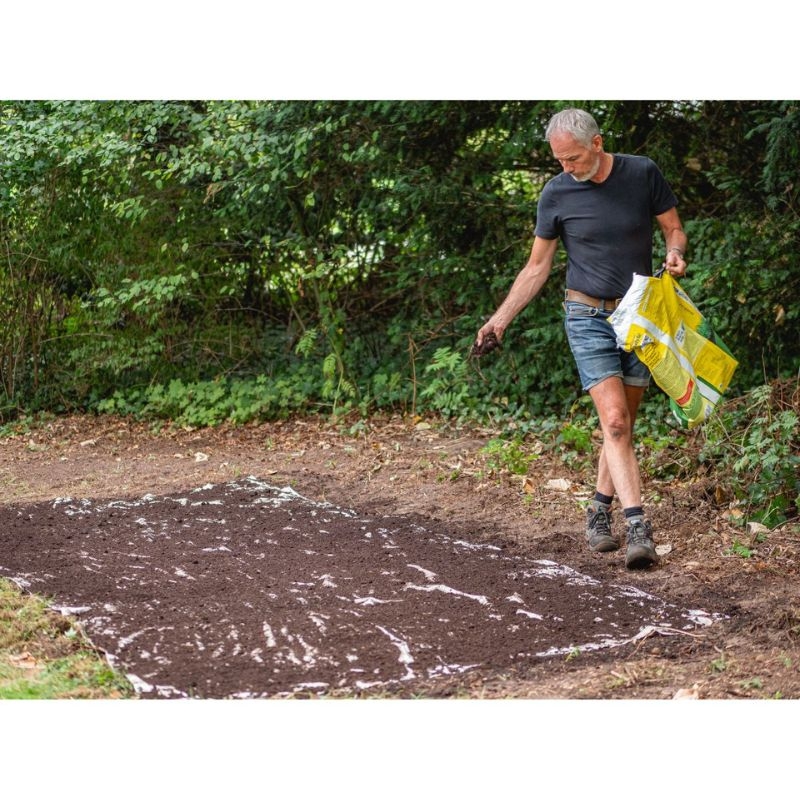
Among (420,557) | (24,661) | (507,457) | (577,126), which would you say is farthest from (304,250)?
(24,661)

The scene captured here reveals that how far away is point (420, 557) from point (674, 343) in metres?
1.38

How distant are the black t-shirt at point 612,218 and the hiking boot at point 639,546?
0.93 metres

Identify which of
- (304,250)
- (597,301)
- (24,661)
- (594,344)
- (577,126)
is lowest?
(24,661)

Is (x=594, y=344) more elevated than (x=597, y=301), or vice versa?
(x=597, y=301)

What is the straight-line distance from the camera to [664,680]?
2.80 meters

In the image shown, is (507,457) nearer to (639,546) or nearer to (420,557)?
(420,557)

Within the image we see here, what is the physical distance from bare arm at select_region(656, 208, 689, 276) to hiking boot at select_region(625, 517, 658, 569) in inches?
39.6

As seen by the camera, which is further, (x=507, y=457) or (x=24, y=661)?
(x=507, y=457)

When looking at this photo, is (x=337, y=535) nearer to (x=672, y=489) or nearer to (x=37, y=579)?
(x=37, y=579)

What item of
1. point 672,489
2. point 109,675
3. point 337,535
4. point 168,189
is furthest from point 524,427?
point 109,675

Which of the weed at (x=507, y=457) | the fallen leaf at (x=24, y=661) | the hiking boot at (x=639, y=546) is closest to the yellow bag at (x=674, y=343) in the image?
the hiking boot at (x=639, y=546)

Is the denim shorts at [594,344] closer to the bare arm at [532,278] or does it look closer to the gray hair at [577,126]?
the bare arm at [532,278]

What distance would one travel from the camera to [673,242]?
154 inches

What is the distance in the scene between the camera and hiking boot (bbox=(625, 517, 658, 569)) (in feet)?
12.5
